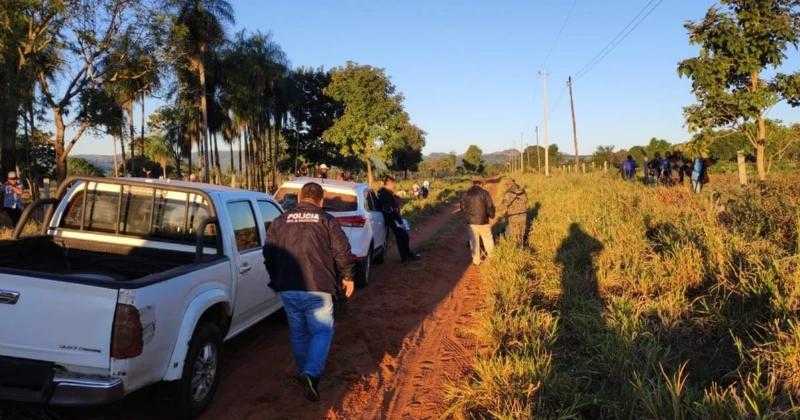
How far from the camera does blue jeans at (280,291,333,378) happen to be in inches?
199

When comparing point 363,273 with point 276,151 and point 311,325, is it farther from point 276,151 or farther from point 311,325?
point 276,151

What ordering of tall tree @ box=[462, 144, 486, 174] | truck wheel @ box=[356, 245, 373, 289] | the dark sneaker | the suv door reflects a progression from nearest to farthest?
1. the dark sneaker
2. the suv door
3. truck wheel @ box=[356, 245, 373, 289]
4. tall tree @ box=[462, 144, 486, 174]

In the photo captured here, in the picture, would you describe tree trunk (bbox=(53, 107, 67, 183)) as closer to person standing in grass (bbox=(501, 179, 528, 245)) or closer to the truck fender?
person standing in grass (bbox=(501, 179, 528, 245))

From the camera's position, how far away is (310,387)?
494cm

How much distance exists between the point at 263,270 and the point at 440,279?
5044 mm

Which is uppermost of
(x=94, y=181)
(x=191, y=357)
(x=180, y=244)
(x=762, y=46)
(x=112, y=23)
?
(x=112, y=23)

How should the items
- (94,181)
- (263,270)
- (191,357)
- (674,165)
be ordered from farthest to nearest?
1. (674,165)
2. (263,270)
3. (94,181)
4. (191,357)

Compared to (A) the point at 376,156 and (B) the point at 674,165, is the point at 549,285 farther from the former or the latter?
(A) the point at 376,156

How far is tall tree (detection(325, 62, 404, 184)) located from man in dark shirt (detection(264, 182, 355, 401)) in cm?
3735

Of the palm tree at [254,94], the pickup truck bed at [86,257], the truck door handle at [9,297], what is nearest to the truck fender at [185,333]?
the pickup truck bed at [86,257]

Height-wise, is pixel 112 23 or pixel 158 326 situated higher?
pixel 112 23

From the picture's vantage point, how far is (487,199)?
11758 millimetres

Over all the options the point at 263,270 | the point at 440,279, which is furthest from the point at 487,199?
the point at 263,270

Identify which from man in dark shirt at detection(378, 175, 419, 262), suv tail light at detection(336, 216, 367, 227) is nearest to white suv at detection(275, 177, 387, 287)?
suv tail light at detection(336, 216, 367, 227)
